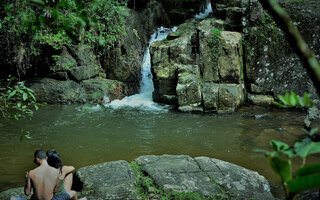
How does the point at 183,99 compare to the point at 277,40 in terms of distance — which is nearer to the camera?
the point at 183,99

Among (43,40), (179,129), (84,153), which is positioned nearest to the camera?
(84,153)

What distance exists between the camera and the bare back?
10.4ft

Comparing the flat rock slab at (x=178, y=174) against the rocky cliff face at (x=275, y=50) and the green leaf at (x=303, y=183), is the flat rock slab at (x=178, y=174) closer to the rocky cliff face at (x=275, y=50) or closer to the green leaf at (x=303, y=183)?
the green leaf at (x=303, y=183)

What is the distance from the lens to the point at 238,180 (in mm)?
4062

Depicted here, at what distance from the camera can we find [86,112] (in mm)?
9469


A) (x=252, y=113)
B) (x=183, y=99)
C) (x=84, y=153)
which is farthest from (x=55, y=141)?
(x=252, y=113)

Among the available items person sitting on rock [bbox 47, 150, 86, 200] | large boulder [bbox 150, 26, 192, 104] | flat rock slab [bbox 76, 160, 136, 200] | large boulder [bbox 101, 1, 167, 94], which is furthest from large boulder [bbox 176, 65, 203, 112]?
person sitting on rock [bbox 47, 150, 86, 200]

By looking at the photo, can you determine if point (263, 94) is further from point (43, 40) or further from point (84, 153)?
point (43, 40)

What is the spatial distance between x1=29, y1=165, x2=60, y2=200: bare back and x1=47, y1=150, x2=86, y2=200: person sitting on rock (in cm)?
13

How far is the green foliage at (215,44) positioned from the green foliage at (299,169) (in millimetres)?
9637

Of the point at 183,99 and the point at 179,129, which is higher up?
the point at 183,99

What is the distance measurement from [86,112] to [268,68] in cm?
741

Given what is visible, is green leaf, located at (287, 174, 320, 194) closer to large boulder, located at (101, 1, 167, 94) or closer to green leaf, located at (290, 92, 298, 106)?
green leaf, located at (290, 92, 298, 106)

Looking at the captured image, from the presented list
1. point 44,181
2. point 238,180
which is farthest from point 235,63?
point 44,181
